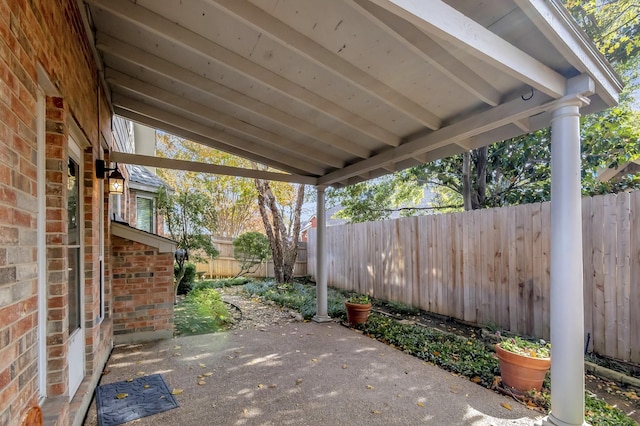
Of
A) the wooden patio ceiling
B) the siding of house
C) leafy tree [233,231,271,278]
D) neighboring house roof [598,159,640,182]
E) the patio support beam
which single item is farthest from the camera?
leafy tree [233,231,271,278]

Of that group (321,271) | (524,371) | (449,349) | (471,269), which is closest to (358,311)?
(321,271)

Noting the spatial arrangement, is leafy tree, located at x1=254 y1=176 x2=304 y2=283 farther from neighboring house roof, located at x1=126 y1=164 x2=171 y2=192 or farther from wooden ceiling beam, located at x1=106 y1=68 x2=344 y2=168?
wooden ceiling beam, located at x1=106 y1=68 x2=344 y2=168

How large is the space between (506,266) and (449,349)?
156cm

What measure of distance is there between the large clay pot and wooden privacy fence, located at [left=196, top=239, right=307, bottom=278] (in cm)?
896

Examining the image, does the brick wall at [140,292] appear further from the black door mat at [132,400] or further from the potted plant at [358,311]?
the potted plant at [358,311]

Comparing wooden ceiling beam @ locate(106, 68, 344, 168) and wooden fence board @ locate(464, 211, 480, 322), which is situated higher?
wooden ceiling beam @ locate(106, 68, 344, 168)

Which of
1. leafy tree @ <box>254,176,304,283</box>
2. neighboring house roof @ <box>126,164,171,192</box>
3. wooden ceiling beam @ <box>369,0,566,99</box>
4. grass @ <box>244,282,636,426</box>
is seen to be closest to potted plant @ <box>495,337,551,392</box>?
grass @ <box>244,282,636,426</box>

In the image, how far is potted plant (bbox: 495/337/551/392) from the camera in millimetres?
3160

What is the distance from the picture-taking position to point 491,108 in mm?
3146

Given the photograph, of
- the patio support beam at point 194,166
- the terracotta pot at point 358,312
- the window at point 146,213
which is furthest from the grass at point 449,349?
the window at point 146,213

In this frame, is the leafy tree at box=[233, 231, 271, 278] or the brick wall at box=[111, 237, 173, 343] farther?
the leafy tree at box=[233, 231, 271, 278]

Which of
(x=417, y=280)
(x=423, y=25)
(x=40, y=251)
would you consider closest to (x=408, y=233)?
(x=417, y=280)

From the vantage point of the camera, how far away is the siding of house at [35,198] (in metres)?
1.42

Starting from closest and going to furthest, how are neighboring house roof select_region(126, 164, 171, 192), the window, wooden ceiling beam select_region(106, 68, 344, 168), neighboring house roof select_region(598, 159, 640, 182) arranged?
wooden ceiling beam select_region(106, 68, 344, 168) < neighboring house roof select_region(598, 159, 640, 182) < neighboring house roof select_region(126, 164, 171, 192) < the window
